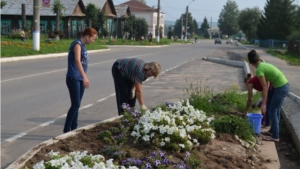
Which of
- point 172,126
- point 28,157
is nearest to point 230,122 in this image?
point 172,126

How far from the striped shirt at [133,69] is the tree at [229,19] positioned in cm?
17174

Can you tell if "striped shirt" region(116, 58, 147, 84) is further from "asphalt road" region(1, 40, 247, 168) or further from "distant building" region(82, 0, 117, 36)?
"distant building" region(82, 0, 117, 36)

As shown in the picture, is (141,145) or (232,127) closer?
(141,145)

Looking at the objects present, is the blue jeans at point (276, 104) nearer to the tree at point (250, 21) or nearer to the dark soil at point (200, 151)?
the dark soil at point (200, 151)

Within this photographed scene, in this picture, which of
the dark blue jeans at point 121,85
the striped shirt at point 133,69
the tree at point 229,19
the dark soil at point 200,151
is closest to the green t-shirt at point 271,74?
the dark soil at point 200,151

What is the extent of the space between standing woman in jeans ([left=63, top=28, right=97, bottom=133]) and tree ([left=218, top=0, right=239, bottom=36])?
172066mm

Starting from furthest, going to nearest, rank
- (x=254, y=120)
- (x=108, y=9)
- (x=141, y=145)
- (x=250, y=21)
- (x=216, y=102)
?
(x=250, y=21) → (x=108, y=9) → (x=216, y=102) → (x=254, y=120) → (x=141, y=145)

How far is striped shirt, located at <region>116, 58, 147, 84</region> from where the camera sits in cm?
730

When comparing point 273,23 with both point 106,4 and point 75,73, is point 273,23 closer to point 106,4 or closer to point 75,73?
point 106,4

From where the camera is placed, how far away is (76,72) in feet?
23.8

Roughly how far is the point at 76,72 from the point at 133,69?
33.4 inches

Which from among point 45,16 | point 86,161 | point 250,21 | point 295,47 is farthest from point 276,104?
point 250,21

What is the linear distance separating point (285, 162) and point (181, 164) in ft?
8.61

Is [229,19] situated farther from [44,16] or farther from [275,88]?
[275,88]
